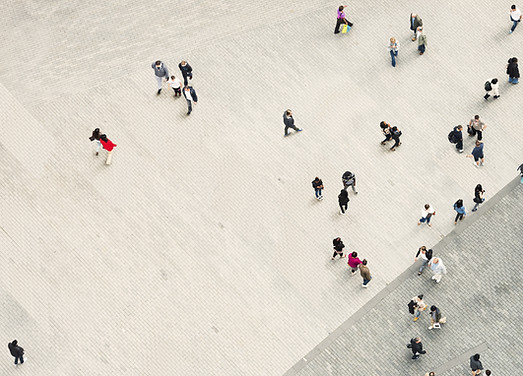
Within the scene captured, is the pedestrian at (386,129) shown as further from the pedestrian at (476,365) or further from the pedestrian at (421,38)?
the pedestrian at (476,365)

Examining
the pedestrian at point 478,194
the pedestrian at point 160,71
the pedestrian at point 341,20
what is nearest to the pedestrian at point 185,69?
the pedestrian at point 160,71

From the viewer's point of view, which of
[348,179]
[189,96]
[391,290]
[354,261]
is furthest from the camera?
[189,96]

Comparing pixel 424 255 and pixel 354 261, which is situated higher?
pixel 354 261

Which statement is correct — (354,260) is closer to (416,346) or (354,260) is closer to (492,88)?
(416,346)

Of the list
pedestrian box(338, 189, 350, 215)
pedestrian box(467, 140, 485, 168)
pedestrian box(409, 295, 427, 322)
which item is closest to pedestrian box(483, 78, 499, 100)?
pedestrian box(467, 140, 485, 168)

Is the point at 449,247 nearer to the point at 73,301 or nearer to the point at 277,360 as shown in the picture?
the point at 277,360

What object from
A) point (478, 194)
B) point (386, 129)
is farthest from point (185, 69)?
point (478, 194)
